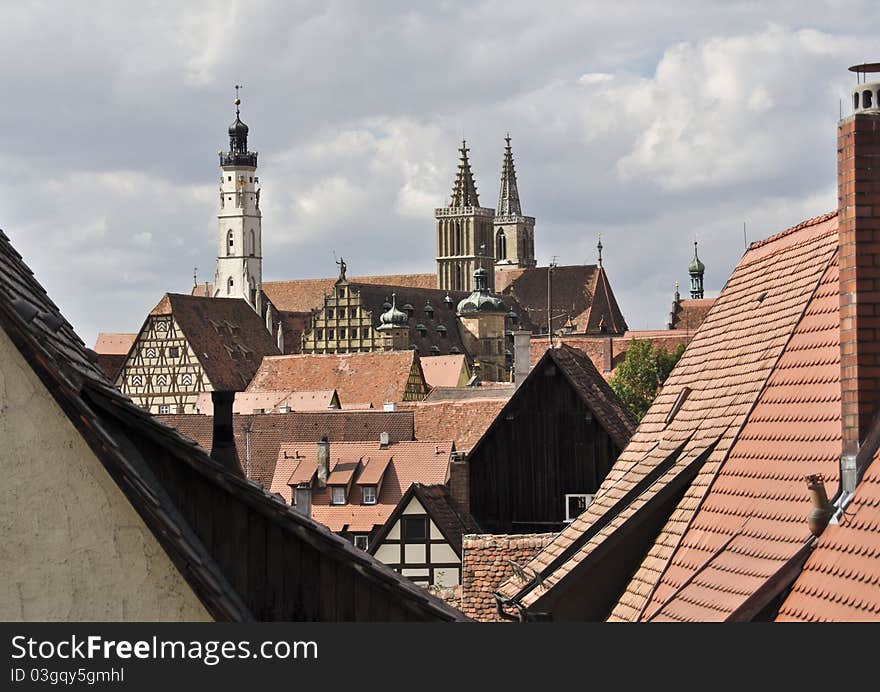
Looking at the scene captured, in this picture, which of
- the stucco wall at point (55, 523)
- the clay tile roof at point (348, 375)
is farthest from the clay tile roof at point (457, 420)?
the stucco wall at point (55, 523)

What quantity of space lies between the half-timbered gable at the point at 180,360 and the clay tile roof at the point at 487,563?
3215 inches

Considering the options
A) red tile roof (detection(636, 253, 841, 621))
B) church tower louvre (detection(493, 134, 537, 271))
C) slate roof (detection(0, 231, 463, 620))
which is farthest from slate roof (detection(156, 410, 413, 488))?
church tower louvre (detection(493, 134, 537, 271))

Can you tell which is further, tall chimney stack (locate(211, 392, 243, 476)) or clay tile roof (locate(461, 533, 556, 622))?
clay tile roof (locate(461, 533, 556, 622))

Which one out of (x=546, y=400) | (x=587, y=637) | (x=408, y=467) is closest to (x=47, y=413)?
(x=587, y=637)

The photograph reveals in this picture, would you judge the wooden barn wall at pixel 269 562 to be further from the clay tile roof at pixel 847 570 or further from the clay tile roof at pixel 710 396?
the clay tile roof at pixel 710 396

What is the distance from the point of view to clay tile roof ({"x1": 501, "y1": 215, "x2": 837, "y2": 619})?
1141 centimetres

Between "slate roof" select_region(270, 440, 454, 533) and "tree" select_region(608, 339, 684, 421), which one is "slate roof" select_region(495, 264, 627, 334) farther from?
"slate roof" select_region(270, 440, 454, 533)

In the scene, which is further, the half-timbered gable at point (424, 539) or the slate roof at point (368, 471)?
the slate roof at point (368, 471)

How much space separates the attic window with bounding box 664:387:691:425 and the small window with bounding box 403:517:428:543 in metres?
20.0

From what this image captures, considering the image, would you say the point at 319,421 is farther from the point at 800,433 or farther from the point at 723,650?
the point at 723,650

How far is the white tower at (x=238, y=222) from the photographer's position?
15512 cm

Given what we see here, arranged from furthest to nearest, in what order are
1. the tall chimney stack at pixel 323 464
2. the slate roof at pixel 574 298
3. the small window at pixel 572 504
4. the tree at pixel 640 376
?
the slate roof at pixel 574 298 < the tree at pixel 640 376 < the tall chimney stack at pixel 323 464 < the small window at pixel 572 504

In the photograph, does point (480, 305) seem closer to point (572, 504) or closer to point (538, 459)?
point (538, 459)

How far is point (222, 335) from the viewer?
111 metres
